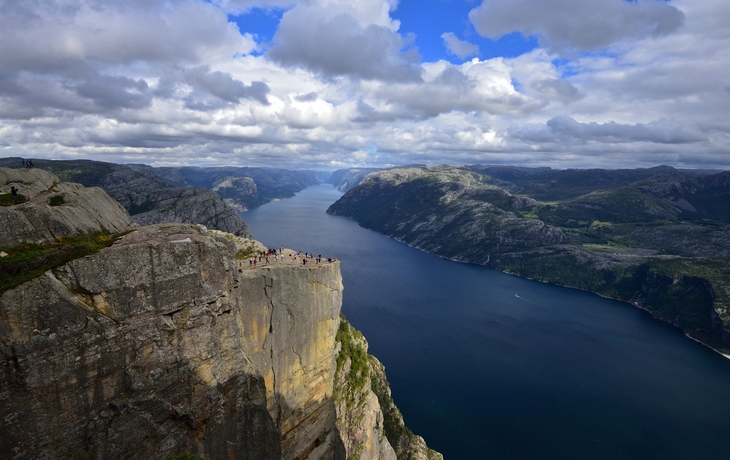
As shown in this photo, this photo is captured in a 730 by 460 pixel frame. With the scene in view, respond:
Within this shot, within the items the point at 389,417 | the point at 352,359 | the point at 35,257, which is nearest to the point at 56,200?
the point at 35,257

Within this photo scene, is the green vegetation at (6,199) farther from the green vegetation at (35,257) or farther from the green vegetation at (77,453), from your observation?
the green vegetation at (77,453)

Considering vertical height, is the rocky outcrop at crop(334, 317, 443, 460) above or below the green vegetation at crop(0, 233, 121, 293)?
below

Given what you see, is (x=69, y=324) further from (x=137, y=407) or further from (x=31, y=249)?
(x=137, y=407)

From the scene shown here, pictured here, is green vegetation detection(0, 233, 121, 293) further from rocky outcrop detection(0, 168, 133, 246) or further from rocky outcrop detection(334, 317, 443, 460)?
rocky outcrop detection(334, 317, 443, 460)

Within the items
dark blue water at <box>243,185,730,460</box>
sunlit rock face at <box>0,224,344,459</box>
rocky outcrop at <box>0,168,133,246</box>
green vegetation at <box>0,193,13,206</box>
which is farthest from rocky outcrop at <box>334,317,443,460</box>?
green vegetation at <box>0,193,13,206</box>

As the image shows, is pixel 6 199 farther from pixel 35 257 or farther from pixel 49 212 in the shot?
pixel 35 257

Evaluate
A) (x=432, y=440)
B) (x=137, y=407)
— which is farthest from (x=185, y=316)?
(x=432, y=440)
